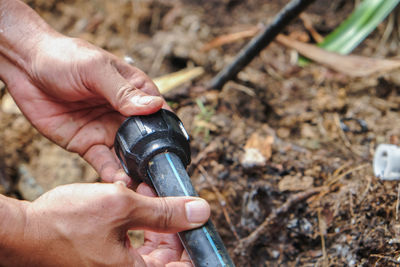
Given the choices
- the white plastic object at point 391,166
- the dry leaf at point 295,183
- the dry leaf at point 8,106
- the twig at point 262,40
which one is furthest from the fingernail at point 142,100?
the dry leaf at point 8,106

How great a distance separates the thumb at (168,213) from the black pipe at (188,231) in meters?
0.04

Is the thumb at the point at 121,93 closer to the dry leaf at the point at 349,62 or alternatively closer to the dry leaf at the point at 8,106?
the dry leaf at the point at 8,106

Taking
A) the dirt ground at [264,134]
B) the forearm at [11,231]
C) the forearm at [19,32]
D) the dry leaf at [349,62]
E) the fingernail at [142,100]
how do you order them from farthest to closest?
the dry leaf at [349,62]
the forearm at [19,32]
the dirt ground at [264,134]
the fingernail at [142,100]
the forearm at [11,231]

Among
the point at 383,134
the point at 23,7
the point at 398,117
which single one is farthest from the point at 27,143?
the point at 398,117

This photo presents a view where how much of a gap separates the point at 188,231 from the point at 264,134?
902 mm

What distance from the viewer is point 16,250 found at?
92 centimetres

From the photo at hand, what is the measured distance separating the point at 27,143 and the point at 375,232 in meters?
1.91

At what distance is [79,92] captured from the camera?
4.48 feet

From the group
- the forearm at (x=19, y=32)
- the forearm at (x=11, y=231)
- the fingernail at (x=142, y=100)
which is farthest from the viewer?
the forearm at (x=19, y=32)

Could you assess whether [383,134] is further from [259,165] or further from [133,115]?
[133,115]

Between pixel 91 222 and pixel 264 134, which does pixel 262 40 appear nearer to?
pixel 264 134

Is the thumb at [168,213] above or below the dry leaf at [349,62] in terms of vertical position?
below

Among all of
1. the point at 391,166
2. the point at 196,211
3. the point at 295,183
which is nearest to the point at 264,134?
the point at 295,183

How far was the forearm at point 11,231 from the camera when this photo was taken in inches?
35.4
